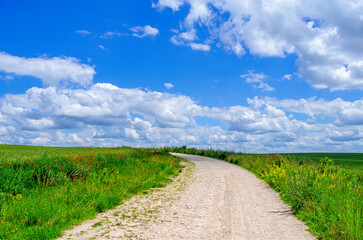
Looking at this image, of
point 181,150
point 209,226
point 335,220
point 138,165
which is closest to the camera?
point 335,220

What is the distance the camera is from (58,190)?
1011 cm

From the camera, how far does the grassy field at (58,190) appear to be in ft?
23.0

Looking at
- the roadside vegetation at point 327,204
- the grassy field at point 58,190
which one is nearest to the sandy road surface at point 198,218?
the roadside vegetation at point 327,204

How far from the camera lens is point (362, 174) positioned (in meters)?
14.6

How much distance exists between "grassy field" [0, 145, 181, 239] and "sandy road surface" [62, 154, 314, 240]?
0.58m

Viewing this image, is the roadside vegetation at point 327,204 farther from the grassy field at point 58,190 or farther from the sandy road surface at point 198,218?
the grassy field at point 58,190

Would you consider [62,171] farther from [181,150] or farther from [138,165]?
[181,150]

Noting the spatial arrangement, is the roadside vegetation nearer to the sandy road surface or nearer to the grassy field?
the sandy road surface

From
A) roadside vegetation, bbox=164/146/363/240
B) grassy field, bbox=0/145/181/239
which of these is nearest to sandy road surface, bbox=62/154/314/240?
roadside vegetation, bbox=164/146/363/240

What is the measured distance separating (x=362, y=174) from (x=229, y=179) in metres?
7.22

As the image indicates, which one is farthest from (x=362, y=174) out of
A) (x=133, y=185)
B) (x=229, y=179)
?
(x=133, y=185)

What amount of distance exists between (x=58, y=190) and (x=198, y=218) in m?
5.59

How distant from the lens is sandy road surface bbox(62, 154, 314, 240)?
6.68m

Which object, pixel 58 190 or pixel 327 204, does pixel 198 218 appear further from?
pixel 58 190
